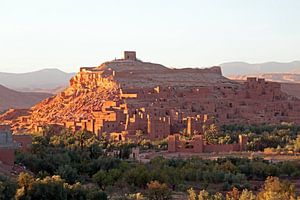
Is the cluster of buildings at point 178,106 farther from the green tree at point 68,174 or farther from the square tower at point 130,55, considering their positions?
the green tree at point 68,174

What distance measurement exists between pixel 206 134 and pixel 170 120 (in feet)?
16.8

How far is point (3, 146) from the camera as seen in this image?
2170 centimetres

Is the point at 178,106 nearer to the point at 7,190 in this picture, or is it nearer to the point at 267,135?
the point at 267,135

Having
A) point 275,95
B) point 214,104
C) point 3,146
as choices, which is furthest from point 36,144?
point 275,95

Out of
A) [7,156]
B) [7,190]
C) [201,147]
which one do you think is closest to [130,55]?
[201,147]

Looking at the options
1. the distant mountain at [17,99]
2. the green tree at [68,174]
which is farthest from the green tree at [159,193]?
the distant mountain at [17,99]

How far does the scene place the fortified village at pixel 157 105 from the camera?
39.5 meters

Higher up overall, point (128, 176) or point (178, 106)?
point (178, 106)

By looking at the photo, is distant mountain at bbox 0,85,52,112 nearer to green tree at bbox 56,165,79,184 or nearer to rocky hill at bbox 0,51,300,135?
rocky hill at bbox 0,51,300,135

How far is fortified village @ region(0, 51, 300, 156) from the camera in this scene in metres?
39.5

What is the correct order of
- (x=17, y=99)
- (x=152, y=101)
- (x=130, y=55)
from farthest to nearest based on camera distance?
(x=17, y=99)
(x=130, y=55)
(x=152, y=101)

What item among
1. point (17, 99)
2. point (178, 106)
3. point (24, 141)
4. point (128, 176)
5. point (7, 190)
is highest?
point (7, 190)

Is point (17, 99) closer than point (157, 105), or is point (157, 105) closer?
point (157, 105)

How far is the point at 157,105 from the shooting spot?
1827 inches
